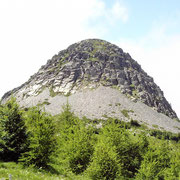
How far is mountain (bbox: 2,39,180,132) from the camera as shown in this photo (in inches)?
4929

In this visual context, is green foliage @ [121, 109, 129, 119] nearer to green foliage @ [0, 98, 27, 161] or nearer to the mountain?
the mountain

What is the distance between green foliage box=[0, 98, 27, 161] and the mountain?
317 feet

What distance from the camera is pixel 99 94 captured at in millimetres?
150125

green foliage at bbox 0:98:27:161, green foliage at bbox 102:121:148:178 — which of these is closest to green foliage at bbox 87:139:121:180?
green foliage at bbox 102:121:148:178

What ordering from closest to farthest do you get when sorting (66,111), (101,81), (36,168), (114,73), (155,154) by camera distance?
(36,168)
(155,154)
(66,111)
(101,81)
(114,73)

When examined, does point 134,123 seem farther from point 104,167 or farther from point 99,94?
point 104,167

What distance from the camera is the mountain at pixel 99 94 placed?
411 ft

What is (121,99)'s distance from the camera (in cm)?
14512

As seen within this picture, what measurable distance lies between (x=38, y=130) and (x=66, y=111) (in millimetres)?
26001

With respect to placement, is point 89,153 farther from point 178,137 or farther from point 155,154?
point 178,137

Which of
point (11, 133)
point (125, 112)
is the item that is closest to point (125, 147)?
point (11, 133)

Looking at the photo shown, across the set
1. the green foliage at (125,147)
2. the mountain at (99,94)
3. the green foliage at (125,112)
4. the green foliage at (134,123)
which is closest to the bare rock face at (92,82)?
the mountain at (99,94)

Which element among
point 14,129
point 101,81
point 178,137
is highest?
point 101,81

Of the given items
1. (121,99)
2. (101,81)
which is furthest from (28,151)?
(101,81)
